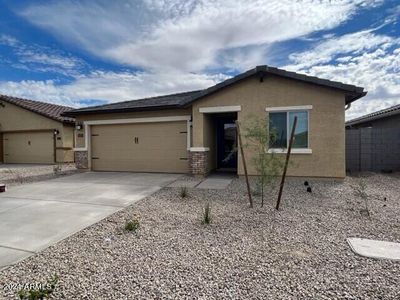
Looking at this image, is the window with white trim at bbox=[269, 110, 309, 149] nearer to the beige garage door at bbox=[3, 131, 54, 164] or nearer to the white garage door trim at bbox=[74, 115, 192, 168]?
the white garage door trim at bbox=[74, 115, 192, 168]

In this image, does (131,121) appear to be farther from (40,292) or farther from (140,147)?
(40,292)

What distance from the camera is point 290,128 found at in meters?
9.05

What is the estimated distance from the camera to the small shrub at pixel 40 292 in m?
2.46

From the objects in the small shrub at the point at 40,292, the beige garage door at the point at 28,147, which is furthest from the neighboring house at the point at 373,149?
the beige garage door at the point at 28,147

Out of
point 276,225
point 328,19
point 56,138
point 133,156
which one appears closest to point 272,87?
point 328,19

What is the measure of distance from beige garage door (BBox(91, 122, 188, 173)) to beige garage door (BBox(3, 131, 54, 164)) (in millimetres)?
7193

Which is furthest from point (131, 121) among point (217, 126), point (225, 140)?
point (225, 140)

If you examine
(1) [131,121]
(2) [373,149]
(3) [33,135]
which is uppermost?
(1) [131,121]

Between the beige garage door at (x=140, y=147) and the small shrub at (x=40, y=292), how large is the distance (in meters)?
8.71

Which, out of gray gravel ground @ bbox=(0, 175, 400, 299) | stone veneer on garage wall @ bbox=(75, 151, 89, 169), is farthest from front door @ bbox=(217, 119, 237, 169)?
stone veneer on garage wall @ bbox=(75, 151, 89, 169)

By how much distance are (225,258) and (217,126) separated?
9.39m

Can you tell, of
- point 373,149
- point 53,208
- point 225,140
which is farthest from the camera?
point 225,140

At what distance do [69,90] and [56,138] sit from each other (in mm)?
4482

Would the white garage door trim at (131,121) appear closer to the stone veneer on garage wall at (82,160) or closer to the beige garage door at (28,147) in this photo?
the stone veneer on garage wall at (82,160)
